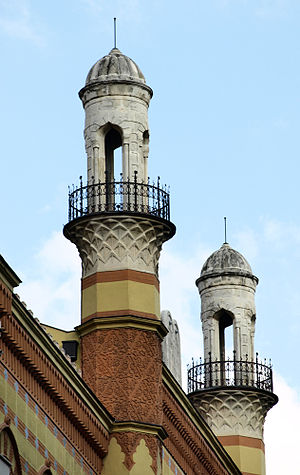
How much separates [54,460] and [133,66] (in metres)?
10.2

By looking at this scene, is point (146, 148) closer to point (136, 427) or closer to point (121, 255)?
point (121, 255)

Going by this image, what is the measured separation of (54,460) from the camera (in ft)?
90.6

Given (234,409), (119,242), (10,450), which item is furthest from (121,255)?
(234,409)

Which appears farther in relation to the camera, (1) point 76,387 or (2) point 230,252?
(2) point 230,252

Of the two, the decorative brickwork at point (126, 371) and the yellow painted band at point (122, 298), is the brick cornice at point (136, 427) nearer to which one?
the decorative brickwork at point (126, 371)

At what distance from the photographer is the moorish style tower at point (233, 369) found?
4200 cm

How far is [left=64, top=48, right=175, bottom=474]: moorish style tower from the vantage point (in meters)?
31.5

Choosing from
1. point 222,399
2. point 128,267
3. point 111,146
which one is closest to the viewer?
point 128,267

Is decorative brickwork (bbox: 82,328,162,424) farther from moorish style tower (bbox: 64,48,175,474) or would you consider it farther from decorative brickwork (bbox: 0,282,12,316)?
decorative brickwork (bbox: 0,282,12,316)

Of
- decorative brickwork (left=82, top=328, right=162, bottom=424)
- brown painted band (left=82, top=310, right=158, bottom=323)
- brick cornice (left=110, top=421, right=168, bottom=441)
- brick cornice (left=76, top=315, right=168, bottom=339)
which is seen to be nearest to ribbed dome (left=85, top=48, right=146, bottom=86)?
brown painted band (left=82, top=310, right=158, bottom=323)

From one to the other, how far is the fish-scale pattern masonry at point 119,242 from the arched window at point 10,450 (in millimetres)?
7488

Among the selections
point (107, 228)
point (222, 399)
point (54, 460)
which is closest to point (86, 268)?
point (107, 228)

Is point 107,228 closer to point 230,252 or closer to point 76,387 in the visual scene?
point 76,387

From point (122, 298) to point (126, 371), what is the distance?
167 cm
